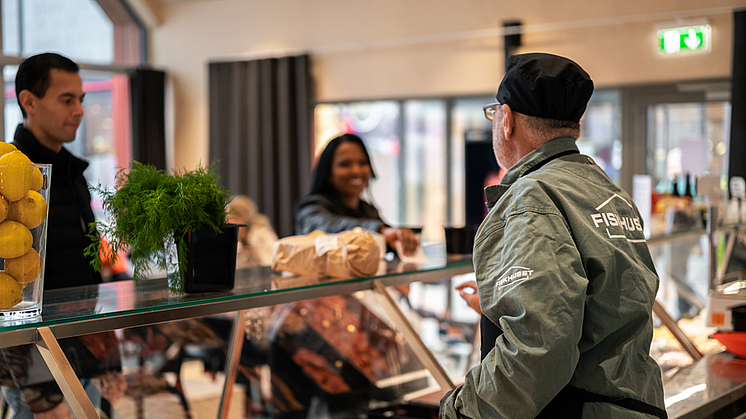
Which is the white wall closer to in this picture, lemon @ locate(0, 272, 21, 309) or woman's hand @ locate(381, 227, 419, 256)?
woman's hand @ locate(381, 227, 419, 256)

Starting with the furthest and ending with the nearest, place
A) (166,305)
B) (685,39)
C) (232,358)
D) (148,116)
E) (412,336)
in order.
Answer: (148,116), (685,39), (232,358), (412,336), (166,305)

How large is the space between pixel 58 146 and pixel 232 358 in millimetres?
799

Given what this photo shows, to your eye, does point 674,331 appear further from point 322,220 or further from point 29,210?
point 29,210

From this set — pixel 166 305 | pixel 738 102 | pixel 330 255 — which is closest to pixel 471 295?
pixel 330 255

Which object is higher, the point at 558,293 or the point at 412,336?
the point at 558,293

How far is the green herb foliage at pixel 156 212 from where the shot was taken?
1.39 meters

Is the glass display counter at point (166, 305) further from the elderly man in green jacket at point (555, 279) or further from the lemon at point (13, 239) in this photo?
the elderly man in green jacket at point (555, 279)

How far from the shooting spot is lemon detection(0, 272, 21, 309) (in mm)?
1143

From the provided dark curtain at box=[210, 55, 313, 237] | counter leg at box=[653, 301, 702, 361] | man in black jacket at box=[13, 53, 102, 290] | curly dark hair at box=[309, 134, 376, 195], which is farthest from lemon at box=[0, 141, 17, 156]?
dark curtain at box=[210, 55, 313, 237]

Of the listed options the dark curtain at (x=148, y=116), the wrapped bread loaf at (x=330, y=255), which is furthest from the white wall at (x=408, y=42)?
A: the wrapped bread loaf at (x=330, y=255)

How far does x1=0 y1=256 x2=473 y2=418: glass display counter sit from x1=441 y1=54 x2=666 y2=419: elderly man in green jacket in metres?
0.45

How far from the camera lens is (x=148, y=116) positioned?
7559mm

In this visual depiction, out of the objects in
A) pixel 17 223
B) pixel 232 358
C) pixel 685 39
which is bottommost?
pixel 232 358

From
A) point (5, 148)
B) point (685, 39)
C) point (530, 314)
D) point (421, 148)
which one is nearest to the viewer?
point (530, 314)
